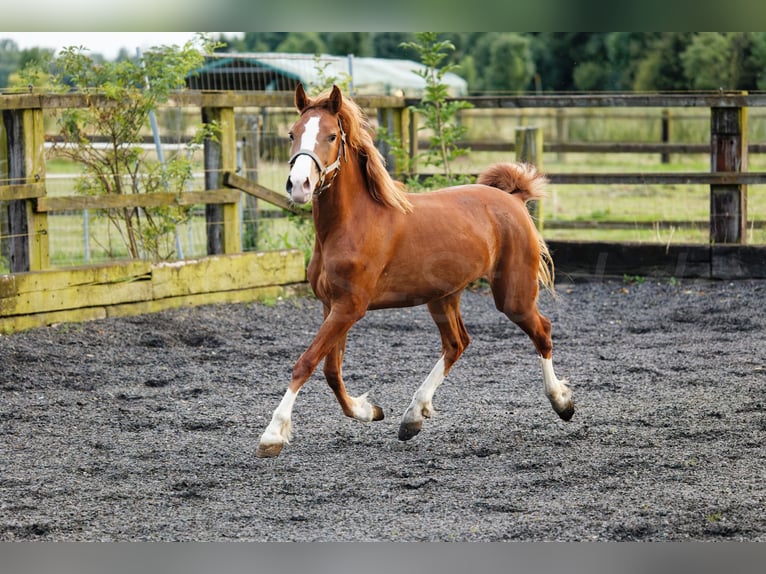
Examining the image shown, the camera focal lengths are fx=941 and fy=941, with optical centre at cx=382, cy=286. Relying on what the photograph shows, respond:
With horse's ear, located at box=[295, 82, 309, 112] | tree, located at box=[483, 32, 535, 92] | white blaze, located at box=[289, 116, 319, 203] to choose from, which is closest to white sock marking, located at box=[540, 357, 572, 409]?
white blaze, located at box=[289, 116, 319, 203]

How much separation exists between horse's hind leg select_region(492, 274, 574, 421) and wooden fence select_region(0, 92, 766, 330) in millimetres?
3548

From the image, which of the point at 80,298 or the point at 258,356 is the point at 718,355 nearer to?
the point at 258,356

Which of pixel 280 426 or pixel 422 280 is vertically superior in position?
pixel 422 280

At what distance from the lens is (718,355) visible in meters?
6.25

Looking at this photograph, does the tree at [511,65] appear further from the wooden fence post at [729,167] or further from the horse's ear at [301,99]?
the horse's ear at [301,99]

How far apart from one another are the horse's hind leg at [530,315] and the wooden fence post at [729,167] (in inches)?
177

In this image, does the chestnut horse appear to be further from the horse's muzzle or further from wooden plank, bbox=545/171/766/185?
wooden plank, bbox=545/171/766/185

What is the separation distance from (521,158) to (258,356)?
12.9 ft

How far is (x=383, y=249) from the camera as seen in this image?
14.1 ft

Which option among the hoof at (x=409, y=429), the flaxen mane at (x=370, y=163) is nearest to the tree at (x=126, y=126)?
the flaxen mane at (x=370, y=163)

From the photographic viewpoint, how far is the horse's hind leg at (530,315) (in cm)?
475

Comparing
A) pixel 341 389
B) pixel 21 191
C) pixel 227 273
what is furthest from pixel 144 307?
pixel 341 389

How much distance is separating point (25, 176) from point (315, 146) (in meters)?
3.82

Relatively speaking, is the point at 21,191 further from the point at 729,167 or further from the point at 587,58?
the point at 587,58
